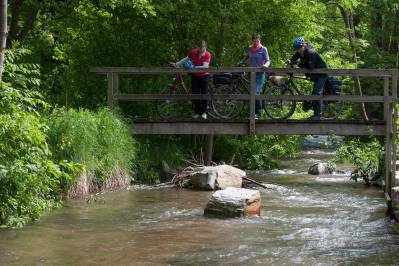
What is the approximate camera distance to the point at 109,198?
1302 centimetres

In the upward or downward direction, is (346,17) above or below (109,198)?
above

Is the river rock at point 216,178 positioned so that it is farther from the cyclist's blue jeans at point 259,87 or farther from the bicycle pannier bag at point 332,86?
the bicycle pannier bag at point 332,86

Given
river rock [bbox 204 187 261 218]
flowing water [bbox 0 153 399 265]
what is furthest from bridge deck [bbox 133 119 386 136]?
river rock [bbox 204 187 261 218]

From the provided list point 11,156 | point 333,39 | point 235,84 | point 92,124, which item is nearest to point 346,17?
point 333,39

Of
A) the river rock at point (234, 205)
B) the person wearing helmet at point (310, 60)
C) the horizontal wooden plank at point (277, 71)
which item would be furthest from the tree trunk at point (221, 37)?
the river rock at point (234, 205)

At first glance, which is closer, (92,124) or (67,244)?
(67,244)

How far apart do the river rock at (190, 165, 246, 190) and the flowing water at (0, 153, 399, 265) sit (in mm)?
427

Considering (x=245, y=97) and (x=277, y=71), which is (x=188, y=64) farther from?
(x=277, y=71)

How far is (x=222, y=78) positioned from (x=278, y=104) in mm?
1372

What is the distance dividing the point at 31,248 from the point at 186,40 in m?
10.5

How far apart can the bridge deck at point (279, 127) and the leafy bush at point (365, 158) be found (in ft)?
1.40

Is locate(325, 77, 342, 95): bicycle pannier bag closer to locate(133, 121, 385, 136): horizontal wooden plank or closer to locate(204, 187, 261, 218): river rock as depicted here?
locate(133, 121, 385, 136): horizontal wooden plank

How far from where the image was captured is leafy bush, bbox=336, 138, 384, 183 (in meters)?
15.4

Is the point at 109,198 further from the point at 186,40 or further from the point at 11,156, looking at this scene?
the point at 186,40
